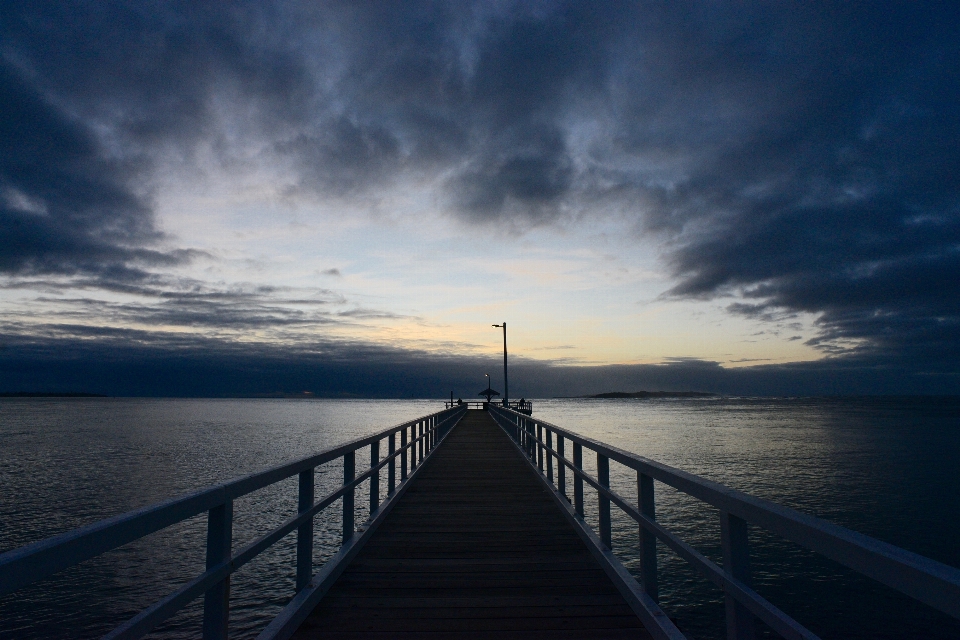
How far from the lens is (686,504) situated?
16.3 metres

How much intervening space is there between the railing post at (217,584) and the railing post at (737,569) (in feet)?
7.54

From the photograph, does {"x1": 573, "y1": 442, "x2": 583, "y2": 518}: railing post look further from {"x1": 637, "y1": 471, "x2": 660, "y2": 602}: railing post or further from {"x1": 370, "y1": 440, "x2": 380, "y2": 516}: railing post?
{"x1": 370, "y1": 440, "x2": 380, "y2": 516}: railing post

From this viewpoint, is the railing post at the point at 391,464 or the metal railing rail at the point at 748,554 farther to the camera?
the railing post at the point at 391,464

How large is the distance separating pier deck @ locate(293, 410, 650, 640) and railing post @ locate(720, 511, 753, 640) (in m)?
1.27

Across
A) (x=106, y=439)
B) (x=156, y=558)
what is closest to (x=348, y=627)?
(x=156, y=558)

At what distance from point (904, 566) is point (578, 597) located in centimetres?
327

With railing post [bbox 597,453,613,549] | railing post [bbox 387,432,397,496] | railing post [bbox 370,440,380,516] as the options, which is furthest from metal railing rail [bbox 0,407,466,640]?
railing post [bbox 387,432,397,496]

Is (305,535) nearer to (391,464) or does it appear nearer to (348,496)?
(348,496)

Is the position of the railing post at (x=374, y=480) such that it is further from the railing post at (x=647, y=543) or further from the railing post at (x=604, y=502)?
the railing post at (x=647, y=543)

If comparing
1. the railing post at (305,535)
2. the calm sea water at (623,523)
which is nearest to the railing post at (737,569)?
the railing post at (305,535)

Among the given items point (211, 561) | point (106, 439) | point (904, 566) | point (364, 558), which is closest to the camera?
point (904, 566)

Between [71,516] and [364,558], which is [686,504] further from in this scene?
[71,516]

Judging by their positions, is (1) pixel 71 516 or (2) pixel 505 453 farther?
(1) pixel 71 516

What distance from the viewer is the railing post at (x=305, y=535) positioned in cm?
413
